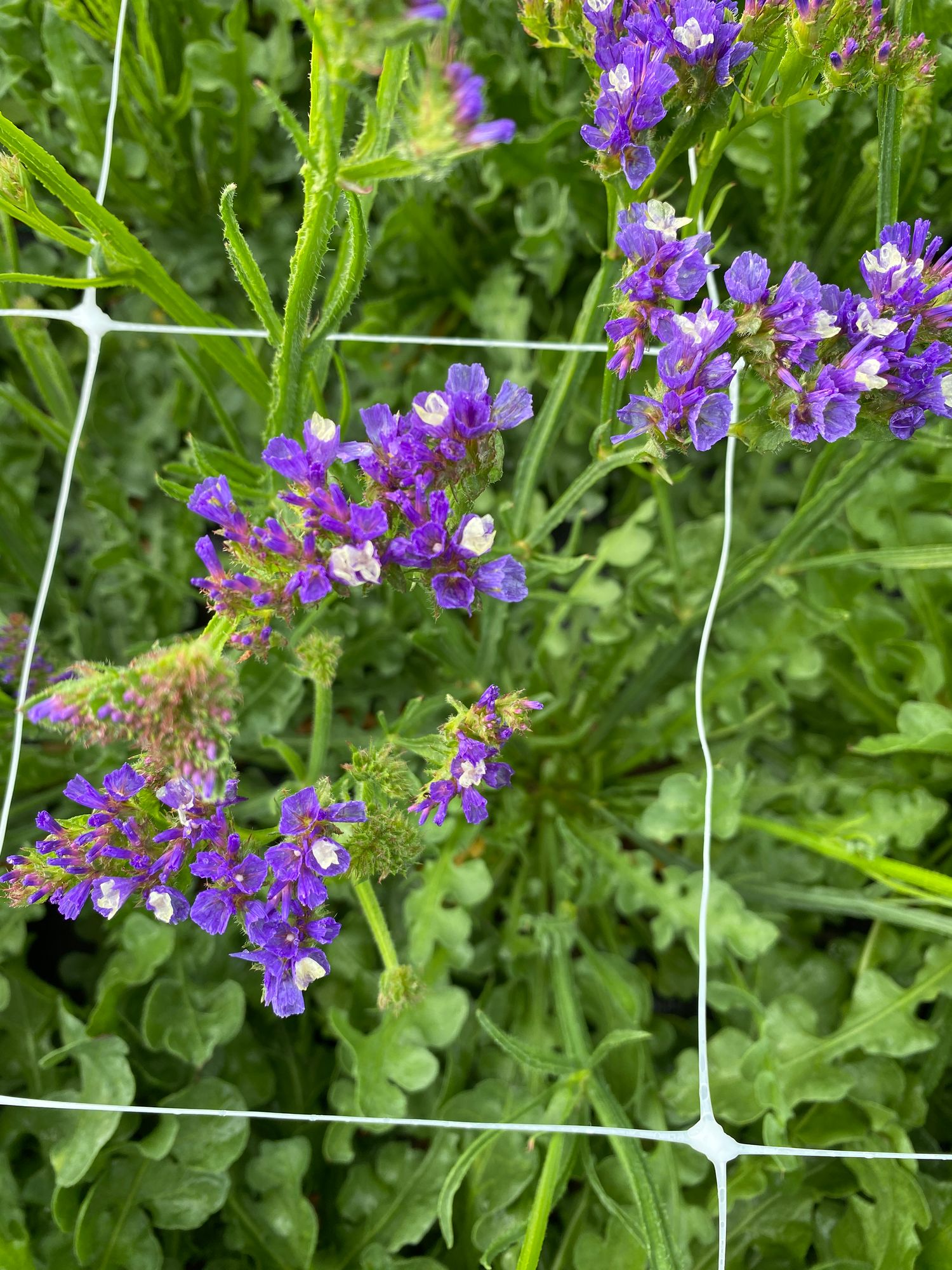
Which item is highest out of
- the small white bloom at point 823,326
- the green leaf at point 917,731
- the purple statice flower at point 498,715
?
the small white bloom at point 823,326

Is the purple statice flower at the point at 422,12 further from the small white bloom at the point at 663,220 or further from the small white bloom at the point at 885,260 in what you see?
the small white bloom at the point at 885,260

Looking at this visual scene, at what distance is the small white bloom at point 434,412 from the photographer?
57 centimetres

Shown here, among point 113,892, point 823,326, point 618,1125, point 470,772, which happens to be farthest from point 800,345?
point 618,1125

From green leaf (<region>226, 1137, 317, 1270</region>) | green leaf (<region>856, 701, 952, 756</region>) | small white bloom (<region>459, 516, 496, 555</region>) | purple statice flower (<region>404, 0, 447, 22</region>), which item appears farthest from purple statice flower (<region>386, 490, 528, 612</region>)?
green leaf (<region>226, 1137, 317, 1270</region>)

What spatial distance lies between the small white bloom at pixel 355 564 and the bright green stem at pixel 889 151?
0.48 m

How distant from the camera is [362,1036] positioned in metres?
0.91

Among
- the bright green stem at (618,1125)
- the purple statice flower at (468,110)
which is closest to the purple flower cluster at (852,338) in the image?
the purple statice flower at (468,110)

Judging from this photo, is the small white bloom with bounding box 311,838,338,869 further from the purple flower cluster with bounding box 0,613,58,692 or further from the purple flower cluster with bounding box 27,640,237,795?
the purple flower cluster with bounding box 0,613,58,692

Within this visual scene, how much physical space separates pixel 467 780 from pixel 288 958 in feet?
0.52

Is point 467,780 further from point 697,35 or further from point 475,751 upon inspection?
point 697,35

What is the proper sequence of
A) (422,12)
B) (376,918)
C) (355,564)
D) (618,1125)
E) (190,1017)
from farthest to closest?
(190,1017)
(618,1125)
(376,918)
(355,564)
(422,12)

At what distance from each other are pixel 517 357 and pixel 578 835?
0.58 metres

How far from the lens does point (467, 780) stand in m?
0.57

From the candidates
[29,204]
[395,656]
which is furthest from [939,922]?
[29,204]
